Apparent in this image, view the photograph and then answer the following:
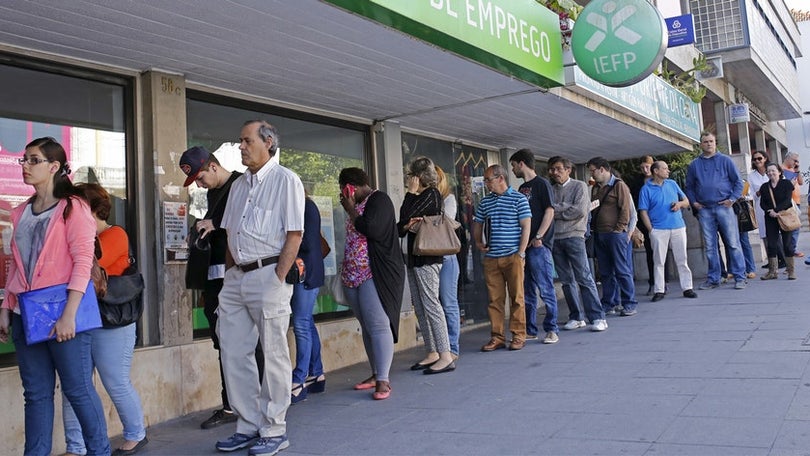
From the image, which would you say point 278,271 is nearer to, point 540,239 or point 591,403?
point 591,403

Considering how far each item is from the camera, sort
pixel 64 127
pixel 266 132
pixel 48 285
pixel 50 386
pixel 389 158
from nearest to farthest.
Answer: pixel 48 285
pixel 50 386
pixel 266 132
pixel 64 127
pixel 389 158

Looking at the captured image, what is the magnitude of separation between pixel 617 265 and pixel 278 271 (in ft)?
17.9

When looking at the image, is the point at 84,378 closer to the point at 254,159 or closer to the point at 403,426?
the point at 254,159

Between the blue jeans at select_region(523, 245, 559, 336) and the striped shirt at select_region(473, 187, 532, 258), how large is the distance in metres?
0.61

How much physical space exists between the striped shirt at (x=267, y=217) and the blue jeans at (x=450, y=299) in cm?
248

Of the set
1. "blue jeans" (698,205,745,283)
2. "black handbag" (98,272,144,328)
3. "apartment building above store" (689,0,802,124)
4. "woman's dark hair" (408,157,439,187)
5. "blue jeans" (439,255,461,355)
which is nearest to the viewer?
"black handbag" (98,272,144,328)

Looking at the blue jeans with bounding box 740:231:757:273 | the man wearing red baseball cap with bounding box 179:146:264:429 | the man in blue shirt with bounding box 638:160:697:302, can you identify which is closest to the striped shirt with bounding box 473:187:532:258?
the man wearing red baseball cap with bounding box 179:146:264:429

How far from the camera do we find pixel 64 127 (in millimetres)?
4984

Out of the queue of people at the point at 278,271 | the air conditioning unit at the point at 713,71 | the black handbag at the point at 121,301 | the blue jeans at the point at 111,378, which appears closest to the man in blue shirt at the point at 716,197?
the queue of people at the point at 278,271

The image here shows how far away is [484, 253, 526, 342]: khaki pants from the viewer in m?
6.50

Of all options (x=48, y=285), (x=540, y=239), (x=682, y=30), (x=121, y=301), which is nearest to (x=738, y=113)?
(x=682, y=30)

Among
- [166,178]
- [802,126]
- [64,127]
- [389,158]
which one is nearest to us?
[64,127]

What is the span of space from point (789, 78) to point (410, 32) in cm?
2279

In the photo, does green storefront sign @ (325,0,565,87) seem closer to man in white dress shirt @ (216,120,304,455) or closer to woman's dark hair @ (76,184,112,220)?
Answer: man in white dress shirt @ (216,120,304,455)
